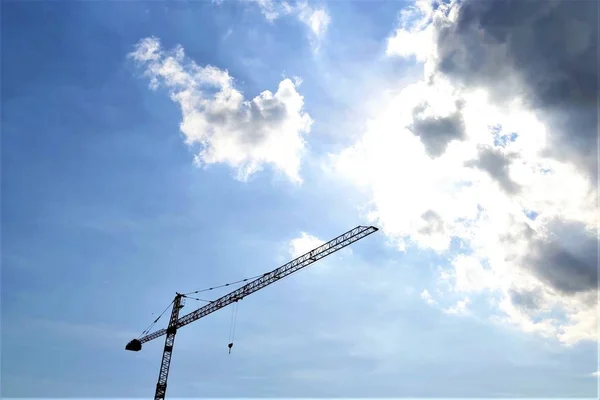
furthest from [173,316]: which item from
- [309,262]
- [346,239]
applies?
[346,239]

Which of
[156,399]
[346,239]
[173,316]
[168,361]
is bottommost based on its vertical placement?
[156,399]

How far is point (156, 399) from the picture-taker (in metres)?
128

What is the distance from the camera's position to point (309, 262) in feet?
377

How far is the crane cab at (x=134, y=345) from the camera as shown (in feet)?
461

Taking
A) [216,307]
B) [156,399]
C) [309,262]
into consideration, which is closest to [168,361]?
[156,399]

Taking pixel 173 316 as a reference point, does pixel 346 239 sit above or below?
above

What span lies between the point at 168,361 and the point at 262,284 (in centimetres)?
3810

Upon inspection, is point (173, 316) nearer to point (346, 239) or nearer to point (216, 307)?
point (216, 307)

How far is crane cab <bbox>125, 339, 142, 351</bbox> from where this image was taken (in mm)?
140500

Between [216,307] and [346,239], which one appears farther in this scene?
[216,307]

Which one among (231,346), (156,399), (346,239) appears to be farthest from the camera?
(156,399)

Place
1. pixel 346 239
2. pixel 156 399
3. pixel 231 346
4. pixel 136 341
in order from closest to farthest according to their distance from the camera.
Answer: pixel 346 239 < pixel 231 346 < pixel 156 399 < pixel 136 341

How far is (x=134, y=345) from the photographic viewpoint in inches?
5546

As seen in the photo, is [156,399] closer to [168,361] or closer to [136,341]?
[168,361]
